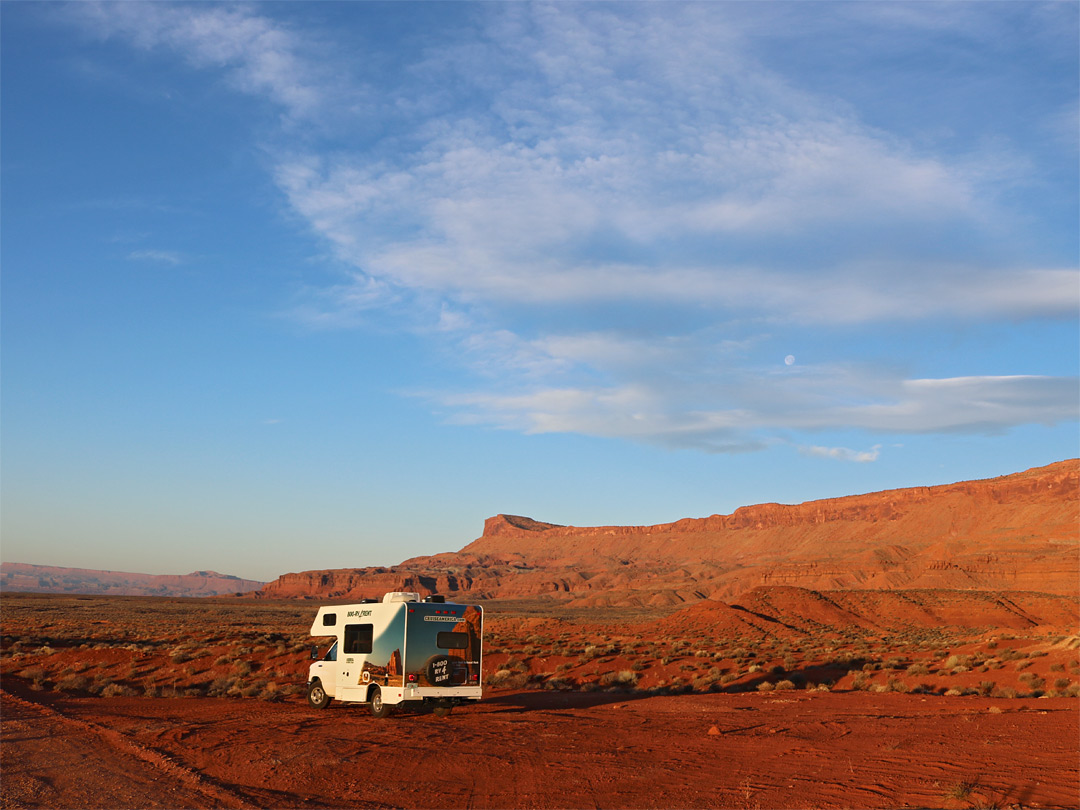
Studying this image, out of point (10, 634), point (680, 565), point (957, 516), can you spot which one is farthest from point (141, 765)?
point (680, 565)

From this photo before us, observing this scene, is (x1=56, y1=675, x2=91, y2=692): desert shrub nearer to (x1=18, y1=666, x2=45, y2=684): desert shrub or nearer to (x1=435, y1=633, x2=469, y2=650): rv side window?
(x1=18, y1=666, x2=45, y2=684): desert shrub

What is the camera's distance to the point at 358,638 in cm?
1769

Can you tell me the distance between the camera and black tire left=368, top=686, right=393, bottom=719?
16781mm

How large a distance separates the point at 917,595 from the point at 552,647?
5309cm

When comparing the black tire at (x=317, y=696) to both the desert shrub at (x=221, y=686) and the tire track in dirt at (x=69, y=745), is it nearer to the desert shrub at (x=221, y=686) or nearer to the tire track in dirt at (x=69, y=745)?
the tire track in dirt at (x=69, y=745)

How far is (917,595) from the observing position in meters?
72.5

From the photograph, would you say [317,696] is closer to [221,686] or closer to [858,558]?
[221,686]

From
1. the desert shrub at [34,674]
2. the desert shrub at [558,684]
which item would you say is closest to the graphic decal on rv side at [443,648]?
the desert shrub at [558,684]

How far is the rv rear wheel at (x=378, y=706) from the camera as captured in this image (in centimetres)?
1677

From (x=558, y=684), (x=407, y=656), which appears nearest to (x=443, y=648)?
(x=407, y=656)

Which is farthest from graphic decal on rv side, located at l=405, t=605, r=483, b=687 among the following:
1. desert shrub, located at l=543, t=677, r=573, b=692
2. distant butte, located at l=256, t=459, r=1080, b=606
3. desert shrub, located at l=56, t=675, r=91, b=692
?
distant butte, located at l=256, t=459, r=1080, b=606

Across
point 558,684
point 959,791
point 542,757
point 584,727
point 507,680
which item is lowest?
point 558,684

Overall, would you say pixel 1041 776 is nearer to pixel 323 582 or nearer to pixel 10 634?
pixel 10 634

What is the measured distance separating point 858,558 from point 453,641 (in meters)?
114
